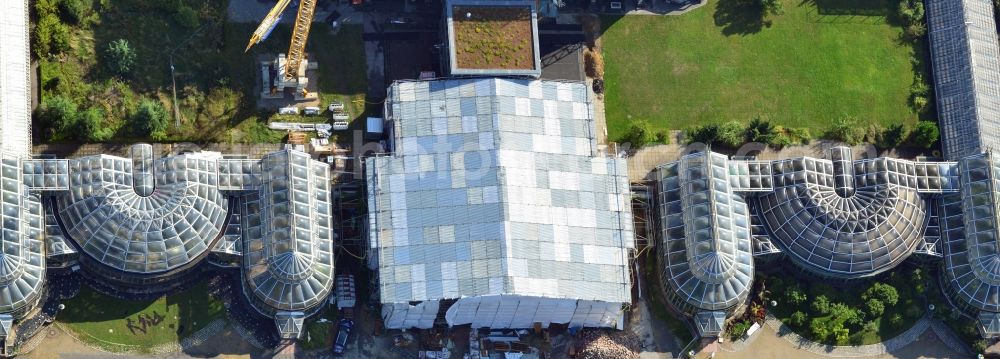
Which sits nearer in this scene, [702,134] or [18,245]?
[18,245]

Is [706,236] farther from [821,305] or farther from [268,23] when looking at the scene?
[268,23]

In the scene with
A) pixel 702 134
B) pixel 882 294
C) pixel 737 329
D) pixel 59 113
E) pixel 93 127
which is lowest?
pixel 737 329

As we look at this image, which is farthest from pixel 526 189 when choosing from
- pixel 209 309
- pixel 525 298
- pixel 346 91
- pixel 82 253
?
pixel 82 253

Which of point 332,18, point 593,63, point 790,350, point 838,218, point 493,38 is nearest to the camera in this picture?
point 838,218

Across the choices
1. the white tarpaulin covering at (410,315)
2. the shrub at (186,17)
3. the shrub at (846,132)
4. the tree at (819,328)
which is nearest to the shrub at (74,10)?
the shrub at (186,17)

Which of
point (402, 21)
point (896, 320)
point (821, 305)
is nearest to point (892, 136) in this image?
point (896, 320)

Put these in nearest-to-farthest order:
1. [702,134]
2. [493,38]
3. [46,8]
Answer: [46,8] < [493,38] < [702,134]

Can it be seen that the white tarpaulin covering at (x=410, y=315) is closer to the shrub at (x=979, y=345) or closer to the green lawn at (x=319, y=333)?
the green lawn at (x=319, y=333)

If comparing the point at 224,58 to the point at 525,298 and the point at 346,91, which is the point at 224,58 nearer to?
the point at 346,91
